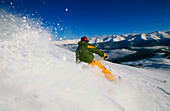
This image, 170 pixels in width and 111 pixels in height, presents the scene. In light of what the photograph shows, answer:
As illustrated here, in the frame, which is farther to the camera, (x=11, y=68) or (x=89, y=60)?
(x=89, y=60)

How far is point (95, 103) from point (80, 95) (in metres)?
0.55

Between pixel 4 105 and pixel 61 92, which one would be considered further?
pixel 61 92

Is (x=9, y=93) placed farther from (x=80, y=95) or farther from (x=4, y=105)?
(x=80, y=95)

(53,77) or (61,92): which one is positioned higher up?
(53,77)

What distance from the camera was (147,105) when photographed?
358 cm

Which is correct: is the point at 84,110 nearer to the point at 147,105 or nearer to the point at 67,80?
the point at 67,80

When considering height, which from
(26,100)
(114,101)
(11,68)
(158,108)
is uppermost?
(11,68)

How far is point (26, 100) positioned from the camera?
7.89 ft

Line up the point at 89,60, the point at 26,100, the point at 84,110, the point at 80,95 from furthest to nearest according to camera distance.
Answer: the point at 89,60, the point at 80,95, the point at 84,110, the point at 26,100

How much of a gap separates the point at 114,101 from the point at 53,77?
8.31ft

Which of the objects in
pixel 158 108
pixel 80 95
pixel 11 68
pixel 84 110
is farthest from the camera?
pixel 11 68

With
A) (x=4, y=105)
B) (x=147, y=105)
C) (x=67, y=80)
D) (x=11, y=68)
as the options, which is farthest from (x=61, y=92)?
(x=147, y=105)

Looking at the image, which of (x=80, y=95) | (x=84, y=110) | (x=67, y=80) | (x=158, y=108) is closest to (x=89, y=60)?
(x=67, y=80)

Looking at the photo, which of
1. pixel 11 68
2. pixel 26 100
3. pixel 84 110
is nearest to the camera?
pixel 26 100
